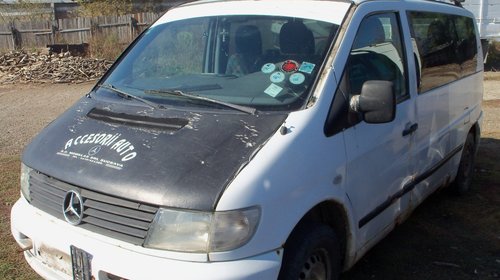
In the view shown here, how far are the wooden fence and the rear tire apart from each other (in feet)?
57.1

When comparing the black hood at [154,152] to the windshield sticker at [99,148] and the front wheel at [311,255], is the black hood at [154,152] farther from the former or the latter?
the front wheel at [311,255]

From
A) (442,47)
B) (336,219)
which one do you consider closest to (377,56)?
(336,219)

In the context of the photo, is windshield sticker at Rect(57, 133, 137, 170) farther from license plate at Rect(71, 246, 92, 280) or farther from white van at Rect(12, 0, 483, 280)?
license plate at Rect(71, 246, 92, 280)

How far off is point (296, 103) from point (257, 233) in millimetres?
838

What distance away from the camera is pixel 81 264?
101 inches

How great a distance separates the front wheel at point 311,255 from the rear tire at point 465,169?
111 inches

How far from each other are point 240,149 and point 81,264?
0.96 m

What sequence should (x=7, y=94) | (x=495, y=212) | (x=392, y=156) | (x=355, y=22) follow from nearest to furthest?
1. (x=355, y=22)
2. (x=392, y=156)
3. (x=495, y=212)
4. (x=7, y=94)

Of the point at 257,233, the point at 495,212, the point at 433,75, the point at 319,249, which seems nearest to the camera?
the point at 257,233

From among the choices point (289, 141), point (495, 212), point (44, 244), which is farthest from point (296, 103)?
point (495, 212)

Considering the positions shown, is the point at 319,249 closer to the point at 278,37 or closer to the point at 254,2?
the point at 278,37

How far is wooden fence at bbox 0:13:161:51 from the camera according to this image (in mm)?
21094

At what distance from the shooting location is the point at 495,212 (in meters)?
5.00

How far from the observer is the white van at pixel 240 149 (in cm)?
237
